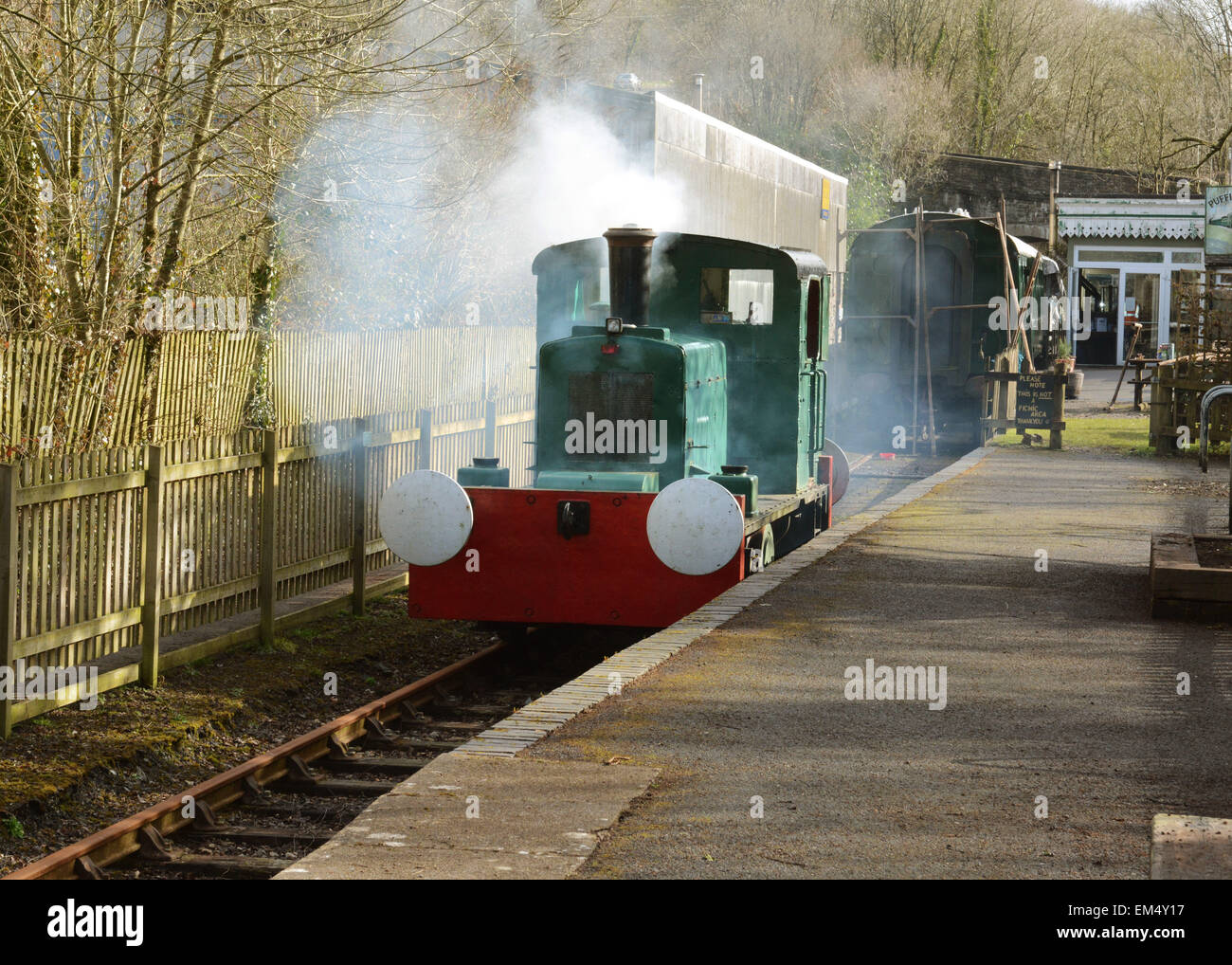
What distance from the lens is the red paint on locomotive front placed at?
876 centimetres

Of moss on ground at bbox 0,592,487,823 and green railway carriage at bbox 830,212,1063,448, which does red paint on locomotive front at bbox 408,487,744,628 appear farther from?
green railway carriage at bbox 830,212,1063,448

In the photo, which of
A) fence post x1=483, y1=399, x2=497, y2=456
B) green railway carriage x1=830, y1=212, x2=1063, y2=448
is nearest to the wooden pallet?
fence post x1=483, y1=399, x2=497, y2=456

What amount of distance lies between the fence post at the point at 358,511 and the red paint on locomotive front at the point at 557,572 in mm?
1525

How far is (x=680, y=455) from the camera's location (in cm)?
938

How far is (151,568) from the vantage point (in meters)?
7.87

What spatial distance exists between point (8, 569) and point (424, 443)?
5.36 meters

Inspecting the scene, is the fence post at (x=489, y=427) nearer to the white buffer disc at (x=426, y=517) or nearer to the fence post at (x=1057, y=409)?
the white buffer disc at (x=426, y=517)

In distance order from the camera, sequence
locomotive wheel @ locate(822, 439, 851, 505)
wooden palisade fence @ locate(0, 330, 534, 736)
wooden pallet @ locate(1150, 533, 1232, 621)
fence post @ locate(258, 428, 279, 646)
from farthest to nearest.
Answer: locomotive wheel @ locate(822, 439, 851, 505), fence post @ locate(258, 428, 279, 646), wooden pallet @ locate(1150, 533, 1232, 621), wooden palisade fence @ locate(0, 330, 534, 736)

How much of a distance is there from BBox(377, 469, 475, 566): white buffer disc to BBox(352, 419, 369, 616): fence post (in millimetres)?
A: 1737

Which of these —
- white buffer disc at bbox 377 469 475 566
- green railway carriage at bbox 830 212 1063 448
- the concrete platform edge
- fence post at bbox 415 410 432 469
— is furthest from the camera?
green railway carriage at bbox 830 212 1063 448

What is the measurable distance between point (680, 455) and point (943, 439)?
12962 mm

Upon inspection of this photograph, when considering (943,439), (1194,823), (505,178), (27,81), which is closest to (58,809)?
(1194,823)

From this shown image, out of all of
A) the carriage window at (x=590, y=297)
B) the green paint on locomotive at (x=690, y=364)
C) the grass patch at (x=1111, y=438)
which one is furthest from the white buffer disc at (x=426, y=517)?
the grass patch at (x=1111, y=438)

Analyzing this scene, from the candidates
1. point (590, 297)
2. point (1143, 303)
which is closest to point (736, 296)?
point (590, 297)
